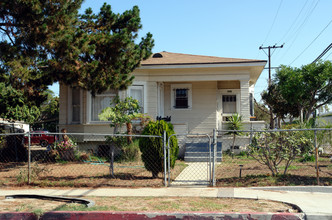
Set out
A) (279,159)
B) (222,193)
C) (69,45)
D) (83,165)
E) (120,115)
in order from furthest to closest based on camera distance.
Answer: (120,115)
(83,165)
(69,45)
(279,159)
(222,193)

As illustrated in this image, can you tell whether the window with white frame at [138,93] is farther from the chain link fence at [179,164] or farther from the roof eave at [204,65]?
the chain link fence at [179,164]

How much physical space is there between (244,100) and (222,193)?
8.98 metres

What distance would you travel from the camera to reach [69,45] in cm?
1105

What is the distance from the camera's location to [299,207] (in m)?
6.52

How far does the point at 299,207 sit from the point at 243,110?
10136 millimetres

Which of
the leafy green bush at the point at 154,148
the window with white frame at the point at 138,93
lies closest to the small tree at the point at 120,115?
the window with white frame at the point at 138,93

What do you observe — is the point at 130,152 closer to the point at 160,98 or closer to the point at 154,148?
the point at 154,148

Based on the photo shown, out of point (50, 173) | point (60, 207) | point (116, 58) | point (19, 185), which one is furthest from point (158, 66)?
point (60, 207)

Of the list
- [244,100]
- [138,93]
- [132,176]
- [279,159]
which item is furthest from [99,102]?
[279,159]

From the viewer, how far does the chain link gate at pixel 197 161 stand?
29.6 ft

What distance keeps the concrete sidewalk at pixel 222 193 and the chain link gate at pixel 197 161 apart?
0.53 metres

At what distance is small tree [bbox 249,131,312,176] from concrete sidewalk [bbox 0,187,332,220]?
1060mm

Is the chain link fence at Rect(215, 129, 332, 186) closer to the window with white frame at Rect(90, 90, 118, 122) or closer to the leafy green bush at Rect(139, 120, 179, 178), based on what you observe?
the leafy green bush at Rect(139, 120, 179, 178)

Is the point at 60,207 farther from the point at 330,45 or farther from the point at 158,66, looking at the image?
the point at 330,45
